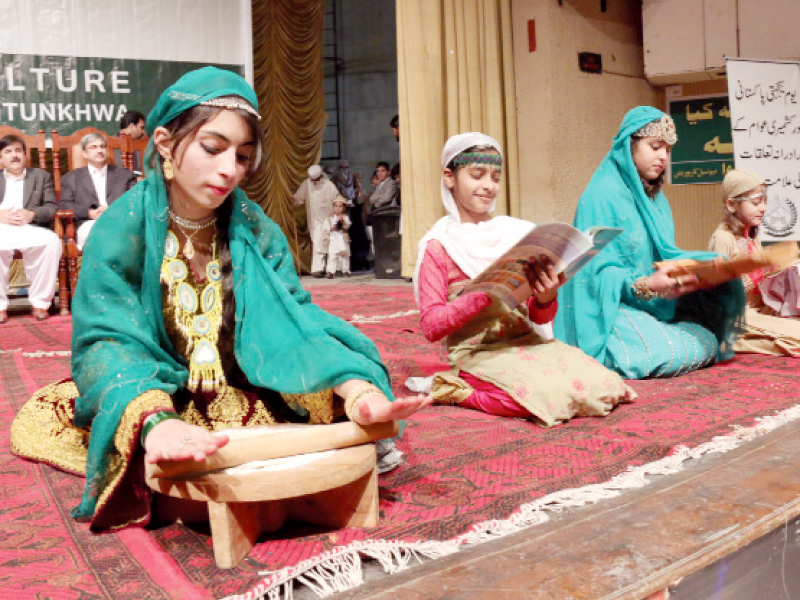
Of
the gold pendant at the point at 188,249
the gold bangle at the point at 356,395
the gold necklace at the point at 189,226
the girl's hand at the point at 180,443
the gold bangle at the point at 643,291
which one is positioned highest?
the gold necklace at the point at 189,226

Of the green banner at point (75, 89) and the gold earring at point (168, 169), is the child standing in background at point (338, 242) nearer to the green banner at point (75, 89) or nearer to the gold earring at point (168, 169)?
the green banner at point (75, 89)

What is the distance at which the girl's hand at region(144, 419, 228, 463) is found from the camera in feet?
4.47

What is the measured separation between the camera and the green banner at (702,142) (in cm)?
716

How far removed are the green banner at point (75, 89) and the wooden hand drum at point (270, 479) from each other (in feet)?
19.4

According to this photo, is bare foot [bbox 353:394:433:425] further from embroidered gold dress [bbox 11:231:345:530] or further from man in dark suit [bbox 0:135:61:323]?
man in dark suit [bbox 0:135:61:323]

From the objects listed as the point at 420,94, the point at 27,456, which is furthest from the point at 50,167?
the point at 27,456

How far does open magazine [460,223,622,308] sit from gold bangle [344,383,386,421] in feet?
2.33

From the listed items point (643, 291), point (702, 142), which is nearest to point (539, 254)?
point (643, 291)

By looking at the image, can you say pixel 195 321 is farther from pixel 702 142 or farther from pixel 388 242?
pixel 388 242

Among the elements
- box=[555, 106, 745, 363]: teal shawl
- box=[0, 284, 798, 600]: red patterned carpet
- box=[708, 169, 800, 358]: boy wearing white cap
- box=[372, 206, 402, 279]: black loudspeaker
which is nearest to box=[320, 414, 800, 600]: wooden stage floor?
box=[0, 284, 798, 600]: red patterned carpet

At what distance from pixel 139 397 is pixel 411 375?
1927mm

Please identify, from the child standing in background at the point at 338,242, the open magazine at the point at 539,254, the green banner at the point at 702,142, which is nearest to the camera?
the open magazine at the point at 539,254

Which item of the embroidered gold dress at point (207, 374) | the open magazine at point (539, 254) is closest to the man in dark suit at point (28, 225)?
the open magazine at point (539, 254)

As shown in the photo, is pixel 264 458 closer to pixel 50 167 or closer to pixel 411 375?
pixel 411 375
